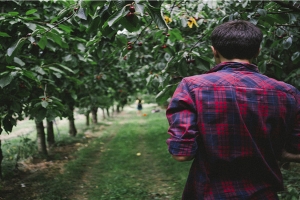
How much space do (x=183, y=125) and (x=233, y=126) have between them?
0.80ft

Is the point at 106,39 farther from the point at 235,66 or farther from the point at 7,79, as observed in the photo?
the point at 235,66

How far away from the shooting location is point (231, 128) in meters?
1.36

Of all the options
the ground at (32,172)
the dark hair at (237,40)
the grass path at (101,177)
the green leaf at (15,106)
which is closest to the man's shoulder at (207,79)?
the dark hair at (237,40)

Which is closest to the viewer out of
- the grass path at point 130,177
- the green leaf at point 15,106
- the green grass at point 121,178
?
the green leaf at point 15,106

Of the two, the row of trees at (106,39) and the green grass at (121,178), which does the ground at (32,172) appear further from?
the row of trees at (106,39)

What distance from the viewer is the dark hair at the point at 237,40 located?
146 centimetres

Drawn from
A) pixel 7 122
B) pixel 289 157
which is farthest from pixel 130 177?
pixel 289 157

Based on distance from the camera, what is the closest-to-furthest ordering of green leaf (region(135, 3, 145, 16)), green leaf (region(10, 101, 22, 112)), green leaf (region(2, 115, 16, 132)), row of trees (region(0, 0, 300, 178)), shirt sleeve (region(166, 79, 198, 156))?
1. shirt sleeve (region(166, 79, 198, 156))
2. green leaf (region(135, 3, 145, 16))
3. row of trees (region(0, 0, 300, 178))
4. green leaf (region(10, 101, 22, 112))
5. green leaf (region(2, 115, 16, 132))

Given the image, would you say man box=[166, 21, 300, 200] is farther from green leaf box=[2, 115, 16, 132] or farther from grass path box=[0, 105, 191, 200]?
grass path box=[0, 105, 191, 200]

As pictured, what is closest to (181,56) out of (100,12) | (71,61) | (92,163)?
(100,12)

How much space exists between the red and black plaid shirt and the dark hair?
0.11 m

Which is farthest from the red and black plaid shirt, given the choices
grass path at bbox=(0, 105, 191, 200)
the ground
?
the ground

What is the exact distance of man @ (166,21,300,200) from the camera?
136 cm

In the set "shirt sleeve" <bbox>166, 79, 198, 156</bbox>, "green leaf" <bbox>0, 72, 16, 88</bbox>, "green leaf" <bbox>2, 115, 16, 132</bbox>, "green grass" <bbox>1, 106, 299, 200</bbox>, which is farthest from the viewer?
"green grass" <bbox>1, 106, 299, 200</bbox>
